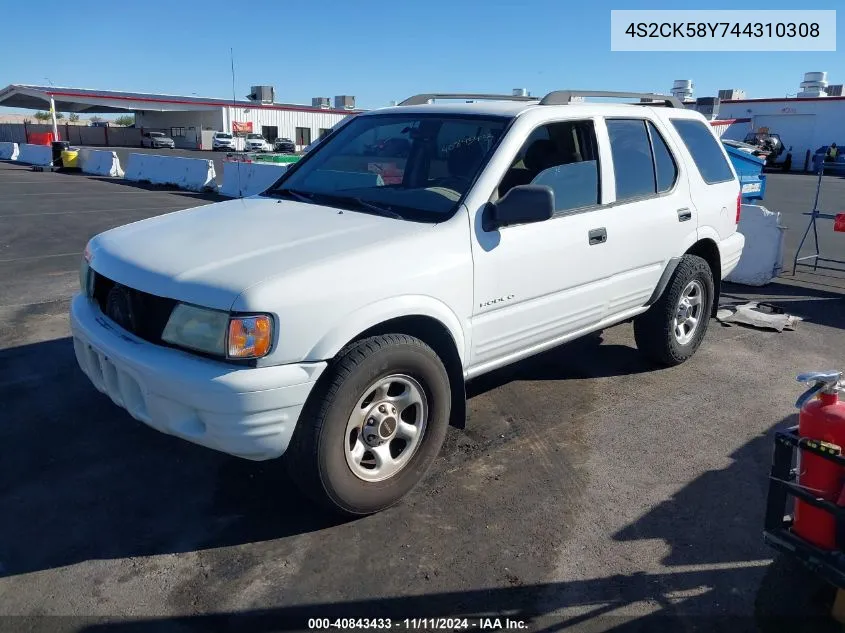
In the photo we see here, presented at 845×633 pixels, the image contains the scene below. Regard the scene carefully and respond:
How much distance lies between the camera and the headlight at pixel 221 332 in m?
2.75

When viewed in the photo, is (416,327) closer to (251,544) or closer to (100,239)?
(251,544)

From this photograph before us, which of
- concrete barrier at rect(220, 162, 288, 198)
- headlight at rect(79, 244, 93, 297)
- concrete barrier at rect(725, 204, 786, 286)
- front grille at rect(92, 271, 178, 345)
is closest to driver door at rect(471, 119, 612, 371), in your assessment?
front grille at rect(92, 271, 178, 345)

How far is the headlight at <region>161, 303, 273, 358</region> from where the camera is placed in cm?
275

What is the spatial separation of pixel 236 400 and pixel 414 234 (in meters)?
1.18

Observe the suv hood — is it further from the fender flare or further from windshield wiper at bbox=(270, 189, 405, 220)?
the fender flare

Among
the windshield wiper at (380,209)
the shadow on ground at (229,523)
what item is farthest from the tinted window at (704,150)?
the windshield wiper at (380,209)

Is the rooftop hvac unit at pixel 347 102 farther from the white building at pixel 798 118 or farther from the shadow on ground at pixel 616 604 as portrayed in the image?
the shadow on ground at pixel 616 604

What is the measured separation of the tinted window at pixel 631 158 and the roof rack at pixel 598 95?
0.76ft

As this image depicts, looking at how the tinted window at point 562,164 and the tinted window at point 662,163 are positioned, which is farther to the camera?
the tinted window at point 662,163

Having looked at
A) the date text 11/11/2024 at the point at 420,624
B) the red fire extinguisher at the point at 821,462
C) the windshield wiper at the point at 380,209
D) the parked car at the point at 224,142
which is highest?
the parked car at the point at 224,142

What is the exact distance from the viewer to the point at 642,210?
4.54 meters

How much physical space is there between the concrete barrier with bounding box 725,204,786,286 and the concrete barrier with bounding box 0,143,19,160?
3280 centimetres

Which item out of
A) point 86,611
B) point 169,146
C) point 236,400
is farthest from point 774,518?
point 169,146

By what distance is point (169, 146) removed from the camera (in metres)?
56.9
